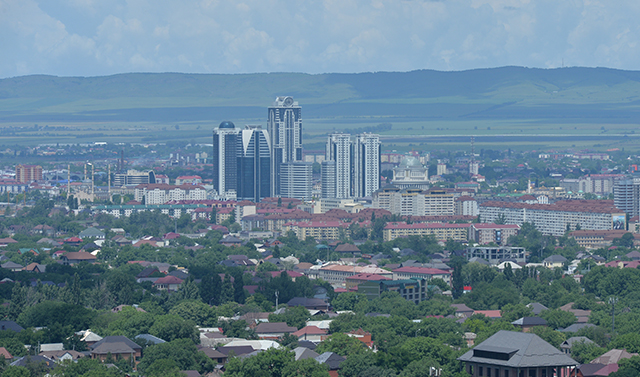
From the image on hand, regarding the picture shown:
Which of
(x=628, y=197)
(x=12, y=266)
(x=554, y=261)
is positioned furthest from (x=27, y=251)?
(x=628, y=197)

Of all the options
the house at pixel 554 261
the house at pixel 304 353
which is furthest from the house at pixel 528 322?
the house at pixel 554 261

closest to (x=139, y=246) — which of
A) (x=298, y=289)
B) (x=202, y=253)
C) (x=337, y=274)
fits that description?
(x=202, y=253)

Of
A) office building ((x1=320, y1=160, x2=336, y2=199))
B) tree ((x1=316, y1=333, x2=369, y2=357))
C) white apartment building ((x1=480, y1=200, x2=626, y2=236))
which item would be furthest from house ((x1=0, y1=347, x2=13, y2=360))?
office building ((x1=320, y1=160, x2=336, y2=199))

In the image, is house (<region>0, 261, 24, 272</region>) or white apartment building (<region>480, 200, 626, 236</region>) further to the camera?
white apartment building (<region>480, 200, 626, 236</region>)

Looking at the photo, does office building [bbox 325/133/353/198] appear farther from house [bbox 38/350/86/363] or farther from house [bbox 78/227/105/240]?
house [bbox 38/350/86/363]

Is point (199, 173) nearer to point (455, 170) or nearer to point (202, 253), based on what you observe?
point (455, 170)

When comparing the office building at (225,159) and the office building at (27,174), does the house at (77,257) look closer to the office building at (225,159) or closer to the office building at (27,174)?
the office building at (225,159)
